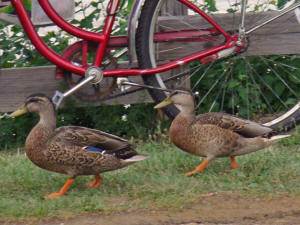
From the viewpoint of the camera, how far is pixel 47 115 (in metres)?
5.68

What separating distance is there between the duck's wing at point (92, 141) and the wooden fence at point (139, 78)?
1.64 metres

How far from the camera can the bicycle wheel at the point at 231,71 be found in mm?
7070

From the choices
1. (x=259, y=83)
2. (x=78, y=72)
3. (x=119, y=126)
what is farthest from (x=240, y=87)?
(x=78, y=72)

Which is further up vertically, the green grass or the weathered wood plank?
the weathered wood plank

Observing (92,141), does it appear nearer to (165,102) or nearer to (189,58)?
(165,102)

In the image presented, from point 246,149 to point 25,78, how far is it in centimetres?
228

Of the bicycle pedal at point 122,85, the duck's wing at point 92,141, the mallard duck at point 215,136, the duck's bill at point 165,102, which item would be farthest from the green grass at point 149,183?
the bicycle pedal at point 122,85

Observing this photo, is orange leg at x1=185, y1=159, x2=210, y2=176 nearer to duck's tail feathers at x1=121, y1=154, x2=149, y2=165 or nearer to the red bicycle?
duck's tail feathers at x1=121, y1=154, x2=149, y2=165

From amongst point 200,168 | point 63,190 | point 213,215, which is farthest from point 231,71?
point 213,215

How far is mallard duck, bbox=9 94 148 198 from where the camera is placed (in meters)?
5.45

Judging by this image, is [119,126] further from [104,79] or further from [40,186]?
[40,186]

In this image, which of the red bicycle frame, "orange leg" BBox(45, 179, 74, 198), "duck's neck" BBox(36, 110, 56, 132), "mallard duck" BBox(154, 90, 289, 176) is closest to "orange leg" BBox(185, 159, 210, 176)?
"mallard duck" BBox(154, 90, 289, 176)

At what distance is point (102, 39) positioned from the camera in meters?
6.59

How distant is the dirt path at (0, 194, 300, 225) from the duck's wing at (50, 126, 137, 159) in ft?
1.90
